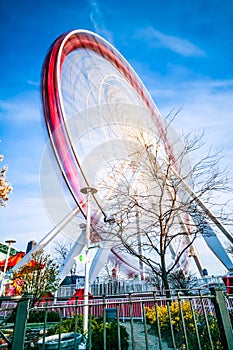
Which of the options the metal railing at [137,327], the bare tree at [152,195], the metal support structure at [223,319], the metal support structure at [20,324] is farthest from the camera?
the bare tree at [152,195]

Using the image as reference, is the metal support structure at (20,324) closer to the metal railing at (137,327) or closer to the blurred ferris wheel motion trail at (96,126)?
the metal railing at (137,327)

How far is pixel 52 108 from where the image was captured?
7754 mm

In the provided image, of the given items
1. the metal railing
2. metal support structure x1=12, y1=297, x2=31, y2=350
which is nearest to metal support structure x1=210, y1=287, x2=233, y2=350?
the metal railing

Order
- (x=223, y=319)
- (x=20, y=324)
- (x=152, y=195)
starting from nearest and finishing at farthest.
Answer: (x=20, y=324)
(x=223, y=319)
(x=152, y=195)

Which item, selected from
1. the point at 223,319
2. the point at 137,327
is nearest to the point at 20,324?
the point at 223,319

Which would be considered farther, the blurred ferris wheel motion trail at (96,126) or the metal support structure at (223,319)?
the blurred ferris wheel motion trail at (96,126)

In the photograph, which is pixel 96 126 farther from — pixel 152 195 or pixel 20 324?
pixel 20 324

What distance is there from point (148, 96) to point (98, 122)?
3.67 metres

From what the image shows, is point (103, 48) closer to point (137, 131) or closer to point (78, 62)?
point (78, 62)

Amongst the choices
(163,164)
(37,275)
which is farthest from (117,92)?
(37,275)

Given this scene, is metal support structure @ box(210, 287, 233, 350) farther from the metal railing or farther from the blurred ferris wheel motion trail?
the blurred ferris wheel motion trail

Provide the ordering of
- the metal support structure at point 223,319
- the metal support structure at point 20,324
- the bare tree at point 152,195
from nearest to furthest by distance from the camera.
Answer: the metal support structure at point 20,324 < the metal support structure at point 223,319 < the bare tree at point 152,195

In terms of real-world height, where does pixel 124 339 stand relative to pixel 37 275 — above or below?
below

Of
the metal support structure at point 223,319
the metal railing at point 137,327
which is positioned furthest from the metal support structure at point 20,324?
the metal support structure at point 223,319
